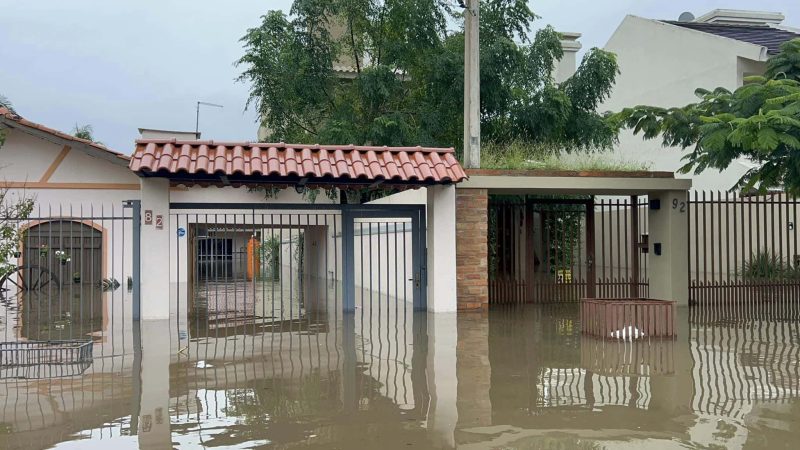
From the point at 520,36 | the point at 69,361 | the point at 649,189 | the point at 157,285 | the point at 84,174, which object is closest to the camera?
the point at 69,361

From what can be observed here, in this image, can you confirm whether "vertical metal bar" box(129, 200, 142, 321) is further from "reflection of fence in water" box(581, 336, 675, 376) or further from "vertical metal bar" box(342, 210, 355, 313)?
"reflection of fence in water" box(581, 336, 675, 376)

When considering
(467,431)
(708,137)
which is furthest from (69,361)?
(708,137)

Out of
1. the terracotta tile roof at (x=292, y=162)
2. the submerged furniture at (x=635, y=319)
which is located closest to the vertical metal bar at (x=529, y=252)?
the terracotta tile roof at (x=292, y=162)

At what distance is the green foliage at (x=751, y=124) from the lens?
10.4 meters

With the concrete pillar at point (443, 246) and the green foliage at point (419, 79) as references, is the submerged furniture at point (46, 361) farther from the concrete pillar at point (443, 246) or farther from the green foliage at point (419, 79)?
the green foliage at point (419, 79)

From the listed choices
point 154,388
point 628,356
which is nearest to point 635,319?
point 628,356

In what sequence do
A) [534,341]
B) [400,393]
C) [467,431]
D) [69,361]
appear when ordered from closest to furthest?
1. [467,431]
2. [400,393]
3. [69,361]
4. [534,341]

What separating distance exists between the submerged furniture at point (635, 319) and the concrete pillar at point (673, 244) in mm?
4651

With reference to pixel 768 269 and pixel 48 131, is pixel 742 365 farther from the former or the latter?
pixel 48 131

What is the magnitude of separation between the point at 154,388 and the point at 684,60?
2086cm

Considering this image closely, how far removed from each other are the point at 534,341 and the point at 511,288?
17.8 feet

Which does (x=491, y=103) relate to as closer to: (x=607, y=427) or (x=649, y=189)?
(x=649, y=189)

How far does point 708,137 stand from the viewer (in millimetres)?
11047

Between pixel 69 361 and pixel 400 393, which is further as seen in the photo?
pixel 69 361
